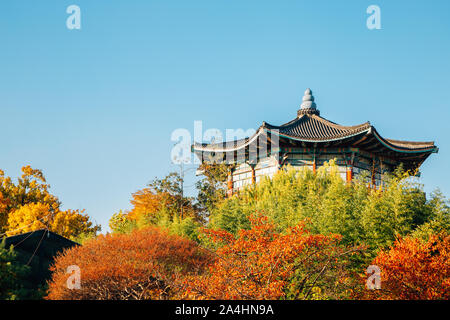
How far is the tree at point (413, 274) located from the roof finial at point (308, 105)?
1353 centimetres

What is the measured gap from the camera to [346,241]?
13188 millimetres

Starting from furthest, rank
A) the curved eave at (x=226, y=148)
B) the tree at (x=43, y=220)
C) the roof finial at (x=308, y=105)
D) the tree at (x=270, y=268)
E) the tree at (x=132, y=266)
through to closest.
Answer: the tree at (x=43, y=220) < the roof finial at (x=308, y=105) < the curved eave at (x=226, y=148) < the tree at (x=132, y=266) < the tree at (x=270, y=268)

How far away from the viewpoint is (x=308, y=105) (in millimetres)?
23547

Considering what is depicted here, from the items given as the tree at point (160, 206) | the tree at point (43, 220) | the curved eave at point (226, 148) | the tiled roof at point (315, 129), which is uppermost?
the tiled roof at point (315, 129)

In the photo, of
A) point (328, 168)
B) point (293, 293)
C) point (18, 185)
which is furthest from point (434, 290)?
point (18, 185)

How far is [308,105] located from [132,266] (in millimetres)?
14930

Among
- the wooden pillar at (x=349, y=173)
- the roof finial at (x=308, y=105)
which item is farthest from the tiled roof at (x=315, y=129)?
the wooden pillar at (x=349, y=173)

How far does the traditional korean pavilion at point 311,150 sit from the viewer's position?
768 inches

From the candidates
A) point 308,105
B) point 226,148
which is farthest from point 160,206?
point 308,105

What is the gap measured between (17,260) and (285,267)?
302 inches

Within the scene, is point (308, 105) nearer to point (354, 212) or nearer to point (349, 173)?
point (349, 173)

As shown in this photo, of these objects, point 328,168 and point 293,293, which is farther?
point 328,168

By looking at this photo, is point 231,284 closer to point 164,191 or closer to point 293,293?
point 293,293

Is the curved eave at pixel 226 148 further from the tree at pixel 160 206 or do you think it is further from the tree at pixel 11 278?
the tree at pixel 11 278
